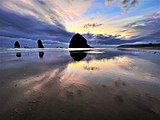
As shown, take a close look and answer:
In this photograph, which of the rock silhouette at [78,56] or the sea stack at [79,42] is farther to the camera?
the sea stack at [79,42]

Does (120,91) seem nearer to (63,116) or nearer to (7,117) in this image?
(63,116)

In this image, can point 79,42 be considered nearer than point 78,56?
No

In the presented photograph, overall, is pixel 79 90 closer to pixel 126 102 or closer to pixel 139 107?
pixel 126 102

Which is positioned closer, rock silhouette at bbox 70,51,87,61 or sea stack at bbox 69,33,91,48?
rock silhouette at bbox 70,51,87,61

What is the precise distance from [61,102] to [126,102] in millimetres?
2667

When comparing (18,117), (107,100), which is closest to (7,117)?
(18,117)

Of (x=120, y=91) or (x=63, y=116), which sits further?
(x=120, y=91)

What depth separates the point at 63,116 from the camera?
7891mm

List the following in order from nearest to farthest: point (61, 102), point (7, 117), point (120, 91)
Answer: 1. point (7, 117)
2. point (61, 102)
3. point (120, 91)

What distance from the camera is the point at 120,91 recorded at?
11.9 meters

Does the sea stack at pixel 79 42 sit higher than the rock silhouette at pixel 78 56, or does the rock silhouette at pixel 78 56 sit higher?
the rock silhouette at pixel 78 56

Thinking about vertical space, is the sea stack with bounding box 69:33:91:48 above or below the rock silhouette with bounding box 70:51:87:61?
below

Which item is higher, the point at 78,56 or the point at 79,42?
the point at 78,56

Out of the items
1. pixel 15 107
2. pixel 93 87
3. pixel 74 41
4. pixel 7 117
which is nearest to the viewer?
pixel 7 117
